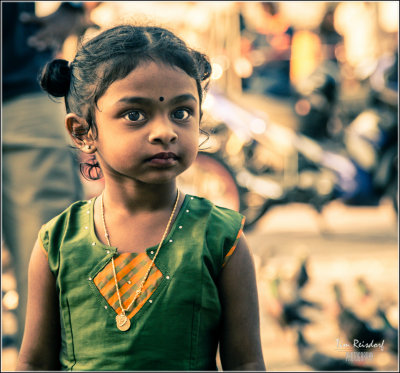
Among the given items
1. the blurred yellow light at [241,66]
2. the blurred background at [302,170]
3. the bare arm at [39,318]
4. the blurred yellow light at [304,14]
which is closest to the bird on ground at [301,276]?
the blurred background at [302,170]

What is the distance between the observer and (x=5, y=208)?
2.19m

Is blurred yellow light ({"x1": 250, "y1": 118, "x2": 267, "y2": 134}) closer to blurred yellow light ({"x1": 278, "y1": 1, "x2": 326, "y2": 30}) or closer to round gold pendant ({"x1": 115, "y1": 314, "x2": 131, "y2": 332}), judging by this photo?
blurred yellow light ({"x1": 278, "y1": 1, "x2": 326, "y2": 30})

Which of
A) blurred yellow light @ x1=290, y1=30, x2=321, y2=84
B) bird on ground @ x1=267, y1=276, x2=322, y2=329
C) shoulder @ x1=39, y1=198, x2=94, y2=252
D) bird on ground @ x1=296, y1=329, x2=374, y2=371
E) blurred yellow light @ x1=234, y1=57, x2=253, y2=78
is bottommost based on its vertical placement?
blurred yellow light @ x1=290, y1=30, x2=321, y2=84

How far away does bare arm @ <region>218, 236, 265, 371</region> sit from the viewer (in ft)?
3.55

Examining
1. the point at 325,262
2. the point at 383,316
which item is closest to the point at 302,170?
the point at 325,262

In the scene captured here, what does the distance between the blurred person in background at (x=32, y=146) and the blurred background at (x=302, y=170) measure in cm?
13

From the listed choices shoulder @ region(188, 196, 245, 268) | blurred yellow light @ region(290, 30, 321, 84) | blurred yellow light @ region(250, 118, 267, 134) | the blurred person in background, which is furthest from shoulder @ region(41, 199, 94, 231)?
blurred yellow light @ region(290, 30, 321, 84)

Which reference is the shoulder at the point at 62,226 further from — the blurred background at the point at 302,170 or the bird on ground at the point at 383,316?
the bird on ground at the point at 383,316

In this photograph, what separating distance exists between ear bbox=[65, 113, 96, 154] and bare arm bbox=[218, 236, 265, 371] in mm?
368

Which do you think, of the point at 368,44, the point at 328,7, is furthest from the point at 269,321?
the point at 368,44

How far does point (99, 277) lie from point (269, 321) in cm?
207

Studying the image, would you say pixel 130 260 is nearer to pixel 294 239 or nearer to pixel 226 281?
pixel 226 281

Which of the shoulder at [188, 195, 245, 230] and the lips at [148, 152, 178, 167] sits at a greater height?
the lips at [148, 152, 178, 167]

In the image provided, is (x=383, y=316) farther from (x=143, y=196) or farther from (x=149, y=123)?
(x=149, y=123)
